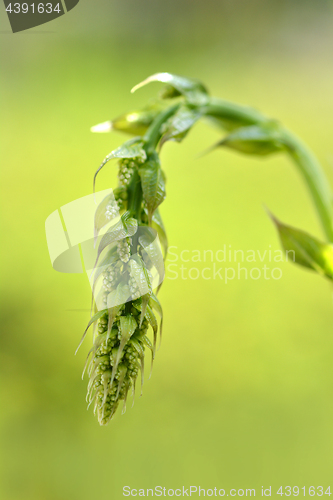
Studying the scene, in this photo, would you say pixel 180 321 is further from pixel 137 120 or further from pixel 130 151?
pixel 130 151

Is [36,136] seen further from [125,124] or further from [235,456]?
[235,456]

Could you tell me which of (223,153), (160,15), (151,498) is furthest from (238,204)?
(151,498)

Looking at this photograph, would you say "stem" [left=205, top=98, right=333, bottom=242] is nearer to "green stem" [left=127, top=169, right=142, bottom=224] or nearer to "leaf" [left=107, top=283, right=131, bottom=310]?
"green stem" [left=127, top=169, right=142, bottom=224]

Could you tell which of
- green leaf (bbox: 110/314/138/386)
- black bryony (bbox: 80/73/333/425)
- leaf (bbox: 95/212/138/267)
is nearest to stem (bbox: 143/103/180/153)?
black bryony (bbox: 80/73/333/425)

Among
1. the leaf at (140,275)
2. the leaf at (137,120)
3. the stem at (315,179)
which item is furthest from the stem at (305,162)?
the leaf at (140,275)

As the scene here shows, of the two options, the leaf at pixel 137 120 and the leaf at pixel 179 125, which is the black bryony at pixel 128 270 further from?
the leaf at pixel 137 120
